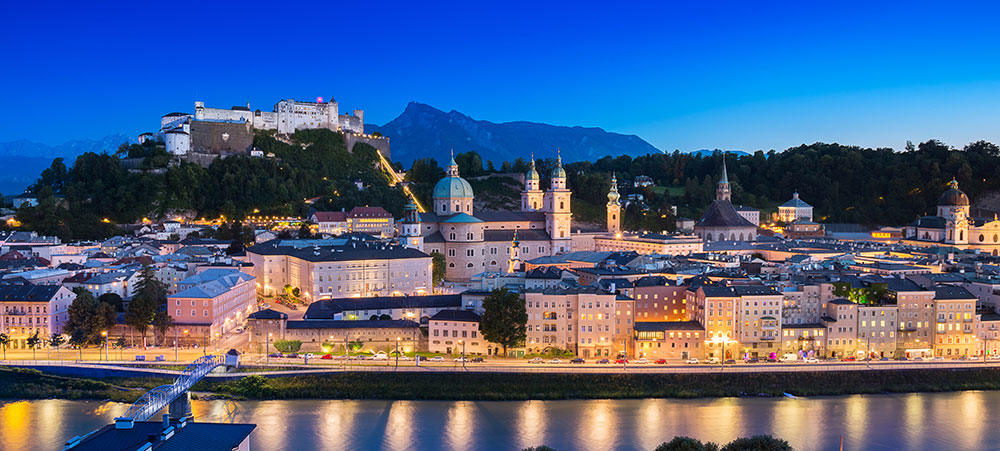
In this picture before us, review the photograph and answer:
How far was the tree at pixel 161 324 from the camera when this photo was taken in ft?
73.7

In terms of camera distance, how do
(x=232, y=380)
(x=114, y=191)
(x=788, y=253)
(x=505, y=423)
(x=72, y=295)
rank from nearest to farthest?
(x=505, y=423), (x=232, y=380), (x=72, y=295), (x=788, y=253), (x=114, y=191)

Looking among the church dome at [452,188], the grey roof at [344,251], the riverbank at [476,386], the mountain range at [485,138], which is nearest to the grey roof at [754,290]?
the riverbank at [476,386]

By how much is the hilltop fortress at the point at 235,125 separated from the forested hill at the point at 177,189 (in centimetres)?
105

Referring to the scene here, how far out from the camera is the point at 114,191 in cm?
3856

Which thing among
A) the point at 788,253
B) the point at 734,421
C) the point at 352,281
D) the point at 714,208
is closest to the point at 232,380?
the point at 352,281

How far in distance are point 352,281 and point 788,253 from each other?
56.9 ft

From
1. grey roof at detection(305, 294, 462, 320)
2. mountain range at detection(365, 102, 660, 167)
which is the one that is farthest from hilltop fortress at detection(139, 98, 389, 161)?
mountain range at detection(365, 102, 660, 167)

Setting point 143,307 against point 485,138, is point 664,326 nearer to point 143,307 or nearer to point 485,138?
point 143,307

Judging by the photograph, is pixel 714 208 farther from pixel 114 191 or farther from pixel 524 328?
pixel 114 191

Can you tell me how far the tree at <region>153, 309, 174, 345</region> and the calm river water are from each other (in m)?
3.81

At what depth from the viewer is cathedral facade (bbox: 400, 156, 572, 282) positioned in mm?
34750

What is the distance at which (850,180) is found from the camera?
170 ft

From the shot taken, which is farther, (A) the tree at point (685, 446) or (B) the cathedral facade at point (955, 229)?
(B) the cathedral facade at point (955, 229)

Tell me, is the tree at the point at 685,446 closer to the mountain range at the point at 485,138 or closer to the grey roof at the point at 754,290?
the grey roof at the point at 754,290
